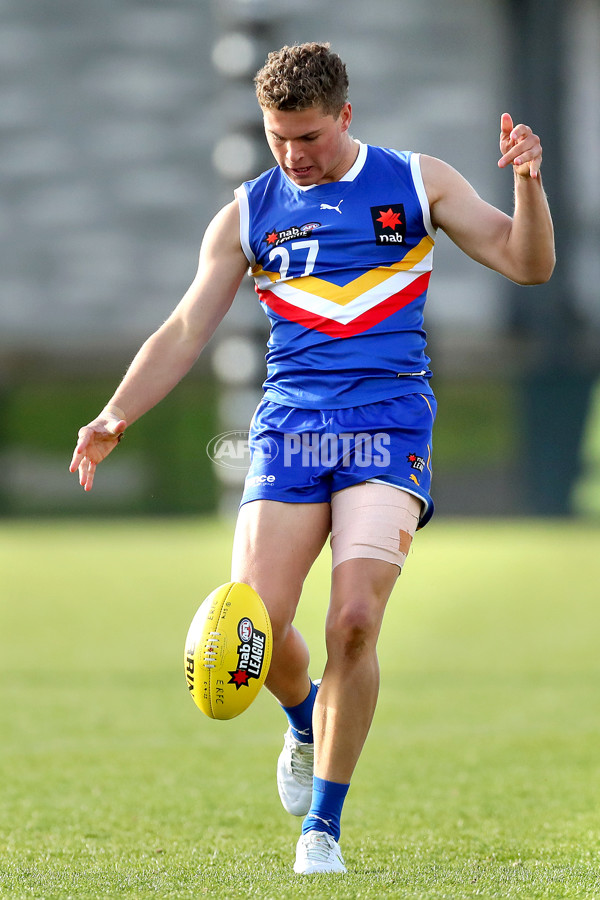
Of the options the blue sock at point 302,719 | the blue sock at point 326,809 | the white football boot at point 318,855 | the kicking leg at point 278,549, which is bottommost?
the white football boot at point 318,855

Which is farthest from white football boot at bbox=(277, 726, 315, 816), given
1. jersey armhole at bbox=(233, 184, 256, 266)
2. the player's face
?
the player's face

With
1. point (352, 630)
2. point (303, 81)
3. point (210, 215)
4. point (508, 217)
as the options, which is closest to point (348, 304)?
point (508, 217)

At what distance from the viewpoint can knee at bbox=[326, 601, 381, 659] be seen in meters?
3.48

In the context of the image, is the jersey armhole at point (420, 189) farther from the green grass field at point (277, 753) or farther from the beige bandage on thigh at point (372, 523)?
the green grass field at point (277, 753)

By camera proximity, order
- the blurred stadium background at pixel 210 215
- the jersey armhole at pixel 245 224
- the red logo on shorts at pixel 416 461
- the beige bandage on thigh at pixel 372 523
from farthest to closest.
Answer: the blurred stadium background at pixel 210 215
the jersey armhole at pixel 245 224
the red logo on shorts at pixel 416 461
the beige bandage on thigh at pixel 372 523

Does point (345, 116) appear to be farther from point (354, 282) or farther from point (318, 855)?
point (318, 855)

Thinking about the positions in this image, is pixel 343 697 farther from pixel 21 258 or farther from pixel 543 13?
pixel 21 258

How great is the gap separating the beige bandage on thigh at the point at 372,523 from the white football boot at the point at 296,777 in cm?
85

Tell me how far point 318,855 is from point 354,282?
1626 mm

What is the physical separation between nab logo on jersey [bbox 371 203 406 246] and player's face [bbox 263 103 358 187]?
18 cm

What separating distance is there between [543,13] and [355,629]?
67.5 ft

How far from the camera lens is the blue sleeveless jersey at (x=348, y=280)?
12.2ft

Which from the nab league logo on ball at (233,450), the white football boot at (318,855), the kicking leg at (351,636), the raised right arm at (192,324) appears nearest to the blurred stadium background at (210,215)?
the nab league logo on ball at (233,450)

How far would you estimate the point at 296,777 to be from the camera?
413 cm
